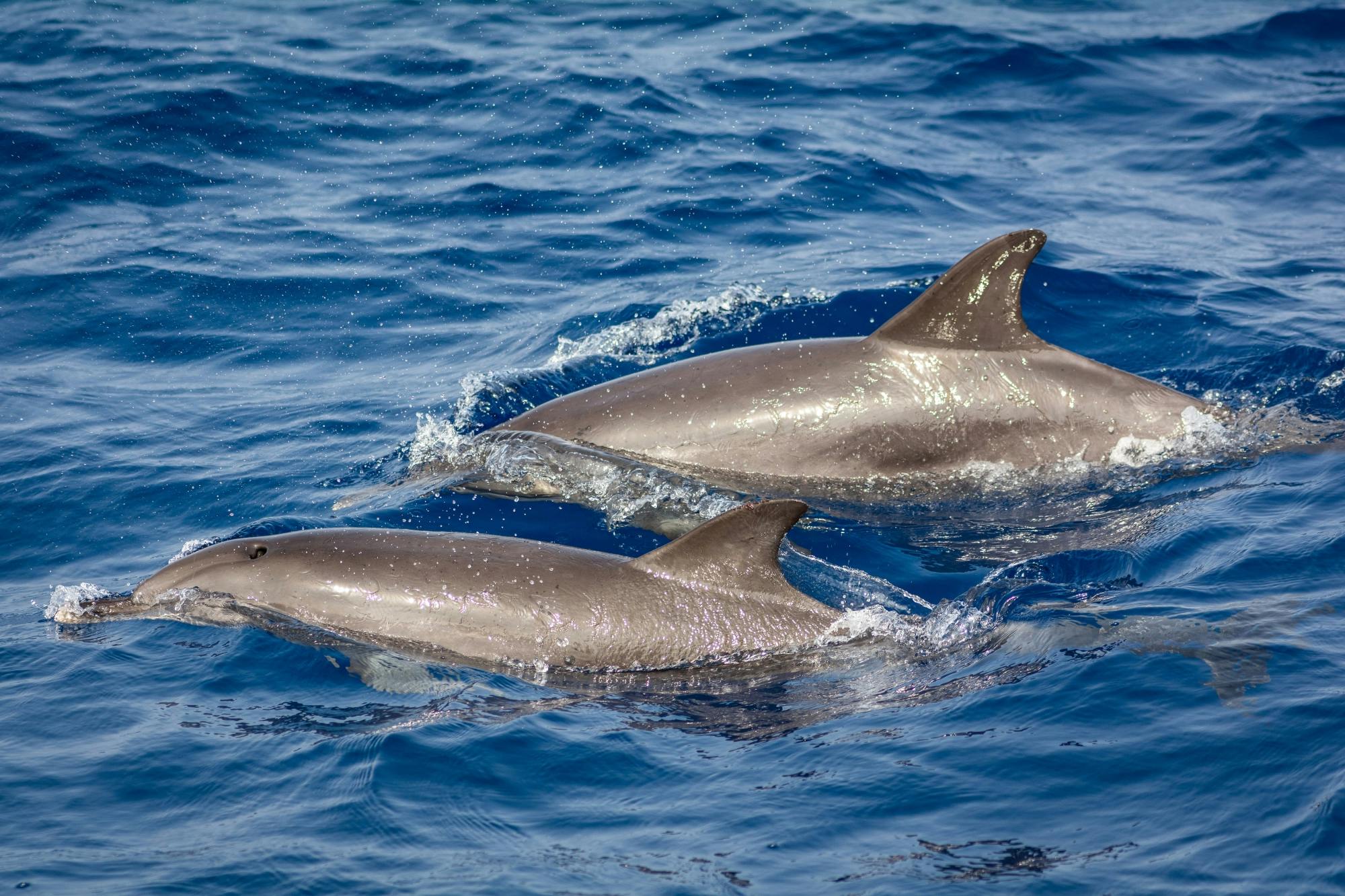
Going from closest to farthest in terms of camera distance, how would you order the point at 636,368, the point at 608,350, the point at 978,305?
the point at 978,305, the point at 636,368, the point at 608,350

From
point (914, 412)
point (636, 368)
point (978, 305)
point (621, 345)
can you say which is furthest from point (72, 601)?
point (978, 305)

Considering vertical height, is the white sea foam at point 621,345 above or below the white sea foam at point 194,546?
above

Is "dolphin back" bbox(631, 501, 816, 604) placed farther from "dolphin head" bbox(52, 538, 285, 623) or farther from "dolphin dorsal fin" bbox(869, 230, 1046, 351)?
"dolphin dorsal fin" bbox(869, 230, 1046, 351)

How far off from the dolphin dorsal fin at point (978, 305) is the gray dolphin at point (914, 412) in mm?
12

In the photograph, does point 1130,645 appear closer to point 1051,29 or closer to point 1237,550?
point 1237,550

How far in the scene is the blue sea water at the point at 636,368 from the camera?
6387 millimetres

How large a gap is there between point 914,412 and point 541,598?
3.79 metres

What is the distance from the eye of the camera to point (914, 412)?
413 inches

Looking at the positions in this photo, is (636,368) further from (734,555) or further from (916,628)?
(916,628)

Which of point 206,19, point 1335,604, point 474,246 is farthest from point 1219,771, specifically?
point 206,19

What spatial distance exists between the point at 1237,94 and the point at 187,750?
1970cm

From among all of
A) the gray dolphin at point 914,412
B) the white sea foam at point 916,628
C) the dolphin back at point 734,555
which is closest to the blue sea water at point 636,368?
Result: the white sea foam at point 916,628

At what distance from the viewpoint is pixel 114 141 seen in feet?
60.9

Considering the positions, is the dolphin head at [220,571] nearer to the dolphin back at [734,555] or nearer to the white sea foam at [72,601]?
the white sea foam at [72,601]
